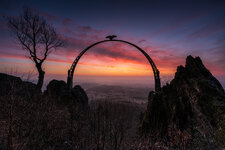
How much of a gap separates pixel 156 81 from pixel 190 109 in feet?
21.9

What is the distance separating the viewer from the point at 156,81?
39.9 ft

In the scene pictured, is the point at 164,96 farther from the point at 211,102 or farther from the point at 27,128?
the point at 27,128

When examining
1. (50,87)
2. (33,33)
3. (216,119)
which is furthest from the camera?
(33,33)

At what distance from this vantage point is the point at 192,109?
5.56 meters

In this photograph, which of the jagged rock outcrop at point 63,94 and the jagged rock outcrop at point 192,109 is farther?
the jagged rock outcrop at point 63,94

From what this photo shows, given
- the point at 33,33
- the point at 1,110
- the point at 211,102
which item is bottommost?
the point at 1,110

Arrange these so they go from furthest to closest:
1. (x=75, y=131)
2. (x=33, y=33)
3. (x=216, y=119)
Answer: (x=33, y=33) < (x=75, y=131) < (x=216, y=119)

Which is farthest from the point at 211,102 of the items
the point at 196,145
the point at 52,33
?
the point at 52,33

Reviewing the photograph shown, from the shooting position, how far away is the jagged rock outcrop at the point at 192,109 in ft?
14.4

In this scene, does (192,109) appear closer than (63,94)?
Yes

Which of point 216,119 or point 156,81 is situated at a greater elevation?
point 156,81

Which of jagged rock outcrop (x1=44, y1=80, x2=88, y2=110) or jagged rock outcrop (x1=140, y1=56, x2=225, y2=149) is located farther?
jagged rock outcrop (x1=44, y1=80, x2=88, y2=110)

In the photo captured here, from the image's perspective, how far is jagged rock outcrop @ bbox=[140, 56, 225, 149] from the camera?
172 inches

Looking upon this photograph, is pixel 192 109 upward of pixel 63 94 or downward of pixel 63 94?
upward
